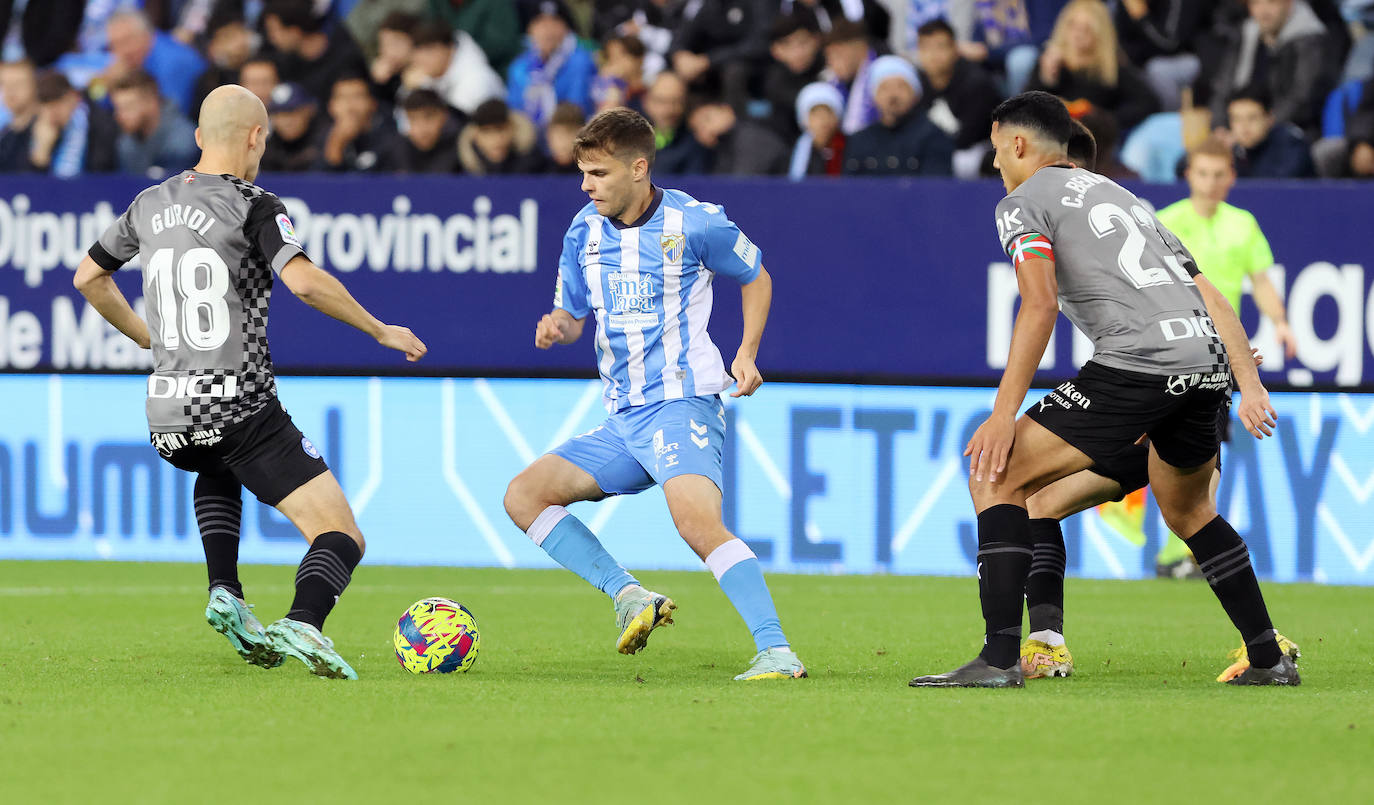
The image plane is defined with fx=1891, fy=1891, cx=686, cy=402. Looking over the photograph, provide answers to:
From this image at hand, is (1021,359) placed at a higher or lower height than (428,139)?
lower

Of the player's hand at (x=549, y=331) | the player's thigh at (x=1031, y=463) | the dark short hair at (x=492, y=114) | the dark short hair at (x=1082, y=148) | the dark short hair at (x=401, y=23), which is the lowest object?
the player's thigh at (x=1031, y=463)

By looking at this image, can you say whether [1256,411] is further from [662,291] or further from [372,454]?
[372,454]

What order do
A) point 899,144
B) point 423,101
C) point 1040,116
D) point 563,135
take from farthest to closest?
1. point 423,101
2. point 563,135
3. point 899,144
4. point 1040,116

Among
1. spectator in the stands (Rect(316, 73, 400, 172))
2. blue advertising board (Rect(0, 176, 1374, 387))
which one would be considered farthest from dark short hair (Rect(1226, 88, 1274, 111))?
spectator in the stands (Rect(316, 73, 400, 172))

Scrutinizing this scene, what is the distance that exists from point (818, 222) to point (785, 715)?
626cm

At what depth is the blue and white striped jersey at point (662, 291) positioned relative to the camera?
6.58 metres

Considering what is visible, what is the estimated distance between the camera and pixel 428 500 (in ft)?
37.2

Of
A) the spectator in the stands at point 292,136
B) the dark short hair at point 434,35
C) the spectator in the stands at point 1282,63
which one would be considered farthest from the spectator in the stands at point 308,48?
the spectator in the stands at point 1282,63

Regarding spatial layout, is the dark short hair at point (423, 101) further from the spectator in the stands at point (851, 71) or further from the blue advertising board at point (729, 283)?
the spectator in the stands at point (851, 71)

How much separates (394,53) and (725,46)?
241 centimetres

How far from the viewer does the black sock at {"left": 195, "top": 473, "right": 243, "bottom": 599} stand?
263 inches

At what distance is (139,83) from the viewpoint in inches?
514

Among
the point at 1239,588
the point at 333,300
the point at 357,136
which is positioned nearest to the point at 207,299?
the point at 333,300

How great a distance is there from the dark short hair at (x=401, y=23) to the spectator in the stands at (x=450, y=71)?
0.07 meters
